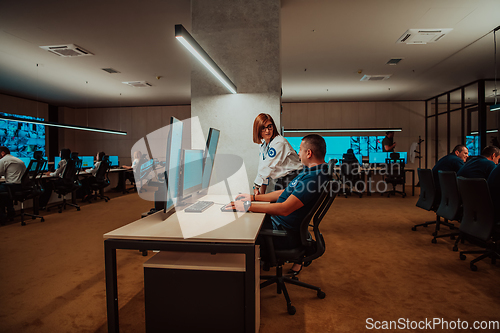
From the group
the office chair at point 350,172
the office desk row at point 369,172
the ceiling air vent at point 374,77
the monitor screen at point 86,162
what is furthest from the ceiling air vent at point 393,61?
the monitor screen at point 86,162

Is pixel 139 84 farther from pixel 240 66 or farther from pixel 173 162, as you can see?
pixel 173 162

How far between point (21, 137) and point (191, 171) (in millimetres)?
10318

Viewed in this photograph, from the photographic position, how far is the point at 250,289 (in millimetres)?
1457

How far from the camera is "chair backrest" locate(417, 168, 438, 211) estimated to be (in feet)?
13.2

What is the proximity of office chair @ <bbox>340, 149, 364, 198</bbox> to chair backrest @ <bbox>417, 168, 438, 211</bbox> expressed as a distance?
377 cm

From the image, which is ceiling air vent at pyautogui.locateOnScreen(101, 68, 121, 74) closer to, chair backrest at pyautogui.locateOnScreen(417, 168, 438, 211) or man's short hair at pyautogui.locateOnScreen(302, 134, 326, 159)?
man's short hair at pyautogui.locateOnScreen(302, 134, 326, 159)

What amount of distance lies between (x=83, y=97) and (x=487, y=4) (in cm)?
1064

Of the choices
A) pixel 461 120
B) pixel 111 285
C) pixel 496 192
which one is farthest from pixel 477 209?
pixel 461 120

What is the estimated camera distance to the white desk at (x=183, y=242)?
4.77 feet

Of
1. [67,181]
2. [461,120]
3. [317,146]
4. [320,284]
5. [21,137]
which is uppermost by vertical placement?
[461,120]

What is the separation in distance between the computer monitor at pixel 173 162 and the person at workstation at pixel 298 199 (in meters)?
0.46

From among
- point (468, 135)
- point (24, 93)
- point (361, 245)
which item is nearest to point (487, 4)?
point (361, 245)

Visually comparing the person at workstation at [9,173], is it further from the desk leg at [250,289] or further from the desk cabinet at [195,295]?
the desk leg at [250,289]

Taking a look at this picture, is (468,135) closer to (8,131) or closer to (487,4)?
(487,4)
